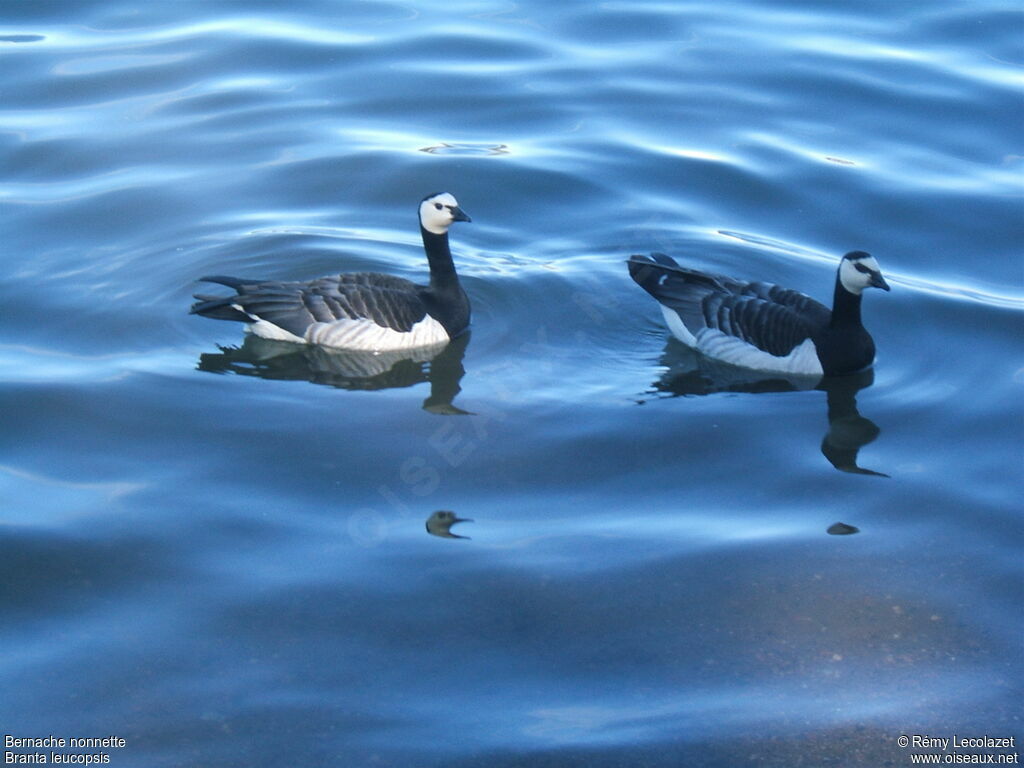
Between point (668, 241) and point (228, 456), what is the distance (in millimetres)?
5555

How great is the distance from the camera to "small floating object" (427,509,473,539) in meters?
8.55

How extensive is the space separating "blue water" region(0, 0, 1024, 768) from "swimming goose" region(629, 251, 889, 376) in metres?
0.27

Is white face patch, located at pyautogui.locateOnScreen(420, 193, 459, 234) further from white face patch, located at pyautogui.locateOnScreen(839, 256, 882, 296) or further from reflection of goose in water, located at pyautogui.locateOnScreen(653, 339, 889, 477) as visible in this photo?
white face patch, located at pyautogui.locateOnScreen(839, 256, 882, 296)

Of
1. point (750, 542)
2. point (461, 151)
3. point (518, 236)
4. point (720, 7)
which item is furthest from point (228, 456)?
point (720, 7)

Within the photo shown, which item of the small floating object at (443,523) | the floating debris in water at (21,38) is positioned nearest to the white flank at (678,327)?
the small floating object at (443,523)

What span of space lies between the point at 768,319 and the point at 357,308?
11.6ft

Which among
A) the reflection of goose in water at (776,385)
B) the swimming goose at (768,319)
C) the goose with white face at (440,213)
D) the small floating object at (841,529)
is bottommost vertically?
the small floating object at (841,529)

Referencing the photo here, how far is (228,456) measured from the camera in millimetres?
9367

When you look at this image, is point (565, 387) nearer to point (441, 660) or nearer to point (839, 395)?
point (839, 395)

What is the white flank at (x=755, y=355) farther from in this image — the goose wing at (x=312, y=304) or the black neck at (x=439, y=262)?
the goose wing at (x=312, y=304)

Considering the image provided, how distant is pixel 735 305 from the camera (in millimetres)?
11172

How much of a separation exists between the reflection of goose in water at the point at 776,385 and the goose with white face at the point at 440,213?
7.32 feet

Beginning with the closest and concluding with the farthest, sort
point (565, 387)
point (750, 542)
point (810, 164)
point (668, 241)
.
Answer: point (750, 542) < point (565, 387) < point (668, 241) < point (810, 164)

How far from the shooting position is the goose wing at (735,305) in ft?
35.9
